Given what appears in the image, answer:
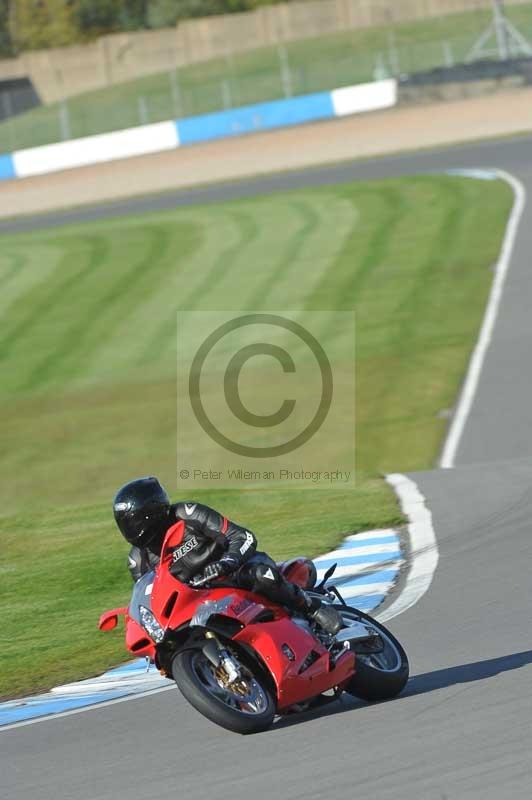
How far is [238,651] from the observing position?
698 cm

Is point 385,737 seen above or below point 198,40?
above

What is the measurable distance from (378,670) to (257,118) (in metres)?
43.5

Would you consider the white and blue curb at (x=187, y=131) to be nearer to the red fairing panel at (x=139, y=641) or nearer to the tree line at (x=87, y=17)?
the tree line at (x=87, y=17)

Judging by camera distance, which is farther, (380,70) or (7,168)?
(7,168)

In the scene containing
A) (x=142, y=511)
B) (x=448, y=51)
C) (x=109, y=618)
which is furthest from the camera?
(x=448, y=51)

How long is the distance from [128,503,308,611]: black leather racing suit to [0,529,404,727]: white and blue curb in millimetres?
627

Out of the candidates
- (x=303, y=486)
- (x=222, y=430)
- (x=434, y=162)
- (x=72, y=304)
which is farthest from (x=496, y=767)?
(x=434, y=162)

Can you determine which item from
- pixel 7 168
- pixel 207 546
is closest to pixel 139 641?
pixel 207 546

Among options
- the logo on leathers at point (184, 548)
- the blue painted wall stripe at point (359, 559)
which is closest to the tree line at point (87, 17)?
the blue painted wall stripe at point (359, 559)

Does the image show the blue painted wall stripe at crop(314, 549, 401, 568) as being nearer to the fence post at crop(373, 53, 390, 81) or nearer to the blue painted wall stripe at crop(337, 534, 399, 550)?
the blue painted wall stripe at crop(337, 534, 399, 550)

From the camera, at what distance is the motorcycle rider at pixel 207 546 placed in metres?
7.08

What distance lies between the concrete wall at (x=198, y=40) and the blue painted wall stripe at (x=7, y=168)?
81.0 feet

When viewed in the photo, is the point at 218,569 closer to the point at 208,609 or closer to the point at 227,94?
the point at 208,609

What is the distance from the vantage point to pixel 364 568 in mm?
10961
